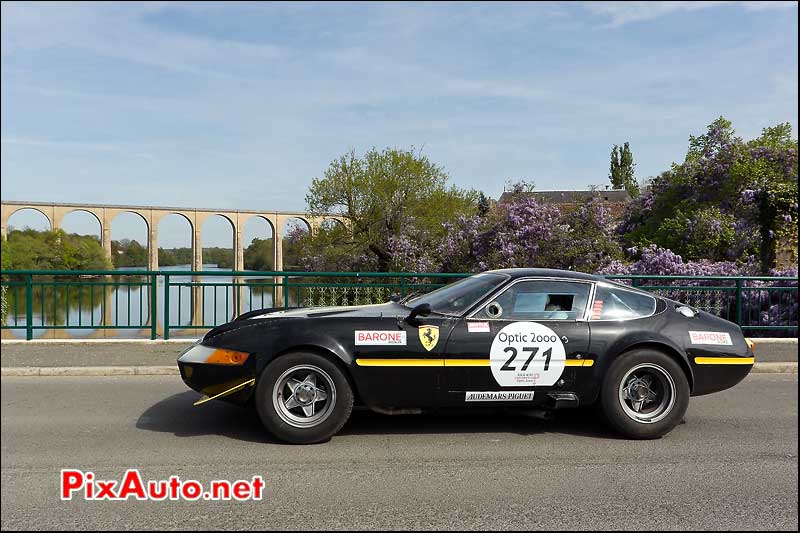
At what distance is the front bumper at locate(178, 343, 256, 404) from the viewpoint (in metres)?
5.54

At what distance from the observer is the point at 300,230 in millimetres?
32031

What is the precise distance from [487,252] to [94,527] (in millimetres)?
17020

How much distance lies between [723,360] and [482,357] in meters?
2.23

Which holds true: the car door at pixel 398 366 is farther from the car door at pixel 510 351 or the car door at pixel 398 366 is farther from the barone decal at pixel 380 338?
the car door at pixel 510 351

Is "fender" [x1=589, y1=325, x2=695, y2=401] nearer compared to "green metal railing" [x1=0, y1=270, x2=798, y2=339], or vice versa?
"fender" [x1=589, y1=325, x2=695, y2=401]

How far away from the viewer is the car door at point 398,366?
18.4ft

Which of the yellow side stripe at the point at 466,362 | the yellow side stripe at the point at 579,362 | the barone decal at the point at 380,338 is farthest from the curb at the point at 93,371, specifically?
the yellow side stripe at the point at 579,362

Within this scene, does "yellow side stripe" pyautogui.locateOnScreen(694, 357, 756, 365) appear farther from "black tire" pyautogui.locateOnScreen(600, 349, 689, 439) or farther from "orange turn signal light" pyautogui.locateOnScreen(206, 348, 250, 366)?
"orange turn signal light" pyautogui.locateOnScreen(206, 348, 250, 366)

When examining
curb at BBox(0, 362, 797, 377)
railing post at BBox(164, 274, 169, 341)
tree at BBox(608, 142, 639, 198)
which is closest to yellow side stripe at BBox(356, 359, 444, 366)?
curb at BBox(0, 362, 797, 377)

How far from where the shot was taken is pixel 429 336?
18.7 ft

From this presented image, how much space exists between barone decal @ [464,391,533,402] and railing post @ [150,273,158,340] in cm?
680

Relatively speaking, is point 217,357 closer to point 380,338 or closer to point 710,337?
point 380,338

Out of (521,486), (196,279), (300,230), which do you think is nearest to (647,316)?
(521,486)

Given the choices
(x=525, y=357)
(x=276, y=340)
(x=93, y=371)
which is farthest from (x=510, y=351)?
(x=93, y=371)
